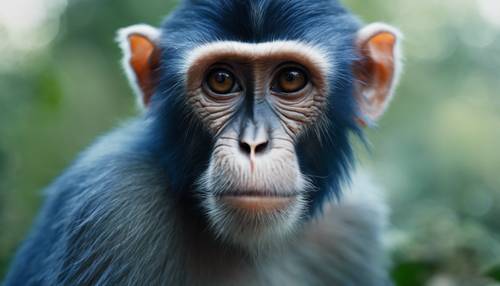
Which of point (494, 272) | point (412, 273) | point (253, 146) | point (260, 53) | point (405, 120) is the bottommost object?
point (253, 146)

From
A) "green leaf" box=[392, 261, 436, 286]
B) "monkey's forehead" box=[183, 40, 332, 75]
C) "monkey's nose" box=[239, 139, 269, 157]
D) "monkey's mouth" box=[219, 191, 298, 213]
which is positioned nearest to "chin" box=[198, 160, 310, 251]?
"monkey's mouth" box=[219, 191, 298, 213]

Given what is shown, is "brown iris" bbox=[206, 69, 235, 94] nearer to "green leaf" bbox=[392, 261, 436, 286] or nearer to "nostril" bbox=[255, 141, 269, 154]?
"nostril" bbox=[255, 141, 269, 154]

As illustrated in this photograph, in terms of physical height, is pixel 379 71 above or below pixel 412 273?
above

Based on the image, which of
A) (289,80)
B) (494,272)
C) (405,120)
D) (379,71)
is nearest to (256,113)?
(289,80)

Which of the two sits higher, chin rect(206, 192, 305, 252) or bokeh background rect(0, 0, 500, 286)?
bokeh background rect(0, 0, 500, 286)

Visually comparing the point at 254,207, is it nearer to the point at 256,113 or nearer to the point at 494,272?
the point at 256,113

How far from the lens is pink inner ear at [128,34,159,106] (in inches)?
180

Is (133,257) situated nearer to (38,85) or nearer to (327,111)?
(327,111)

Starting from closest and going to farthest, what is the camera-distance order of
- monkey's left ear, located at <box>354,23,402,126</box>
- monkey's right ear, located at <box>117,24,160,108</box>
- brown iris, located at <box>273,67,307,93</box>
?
brown iris, located at <box>273,67,307,93</box>
monkey's right ear, located at <box>117,24,160,108</box>
monkey's left ear, located at <box>354,23,402,126</box>

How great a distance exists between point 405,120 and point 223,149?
8781mm

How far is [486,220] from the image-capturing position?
7.93 metres

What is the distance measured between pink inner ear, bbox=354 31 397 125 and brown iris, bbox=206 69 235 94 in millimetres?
995

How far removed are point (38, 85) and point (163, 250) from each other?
4.41 metres

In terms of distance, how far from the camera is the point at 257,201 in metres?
3.74
